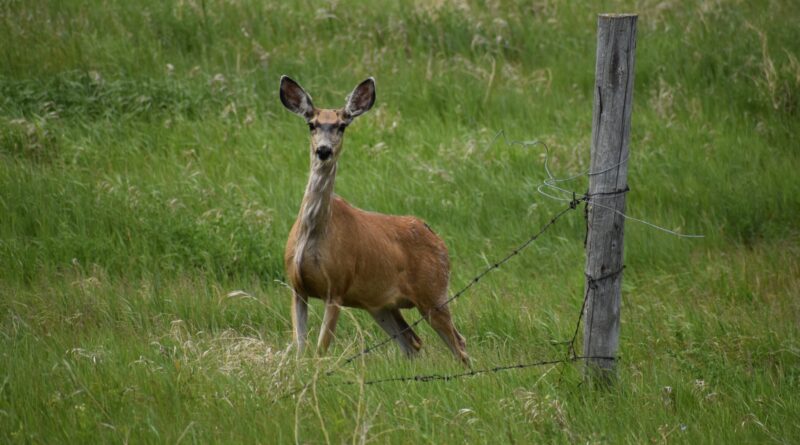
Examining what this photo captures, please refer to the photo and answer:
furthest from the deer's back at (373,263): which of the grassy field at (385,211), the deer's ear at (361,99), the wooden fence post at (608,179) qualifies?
the wooden fence post at (608,179)

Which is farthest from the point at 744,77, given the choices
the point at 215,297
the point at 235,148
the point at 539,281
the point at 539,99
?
the point at 215,297

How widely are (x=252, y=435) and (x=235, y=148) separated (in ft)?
18.4

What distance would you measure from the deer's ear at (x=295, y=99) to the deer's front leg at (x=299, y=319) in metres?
1.13

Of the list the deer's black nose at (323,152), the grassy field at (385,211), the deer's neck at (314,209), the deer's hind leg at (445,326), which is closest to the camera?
the grassy field at (385,211)

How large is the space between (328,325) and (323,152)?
1.00 meters

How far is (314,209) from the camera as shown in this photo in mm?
6566

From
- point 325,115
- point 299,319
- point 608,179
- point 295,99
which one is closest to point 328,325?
point 299,319

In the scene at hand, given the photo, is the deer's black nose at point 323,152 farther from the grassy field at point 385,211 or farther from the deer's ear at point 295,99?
the grassy field at point 385,211

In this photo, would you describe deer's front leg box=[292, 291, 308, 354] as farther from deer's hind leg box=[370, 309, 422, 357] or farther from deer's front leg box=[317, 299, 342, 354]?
deer's hind leg box=[370, 309, 422, 357]

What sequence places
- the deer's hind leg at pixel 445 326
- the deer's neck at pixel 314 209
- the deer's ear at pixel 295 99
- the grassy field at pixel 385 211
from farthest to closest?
the deer's hind leg at pixel 445 326
the deer's ear at pixel 295 99
the deer's neck at pixel 314 209
the grassy field at pixel 385 211

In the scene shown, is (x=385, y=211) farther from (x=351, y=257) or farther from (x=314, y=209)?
(x=314, y=209)

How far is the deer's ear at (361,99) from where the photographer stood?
6.93 m

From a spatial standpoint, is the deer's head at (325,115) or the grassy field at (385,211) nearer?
the grassy field at (385,211)

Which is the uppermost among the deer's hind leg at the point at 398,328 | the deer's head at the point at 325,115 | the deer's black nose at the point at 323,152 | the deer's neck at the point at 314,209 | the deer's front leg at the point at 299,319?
the deer's head at the point at 325,115
